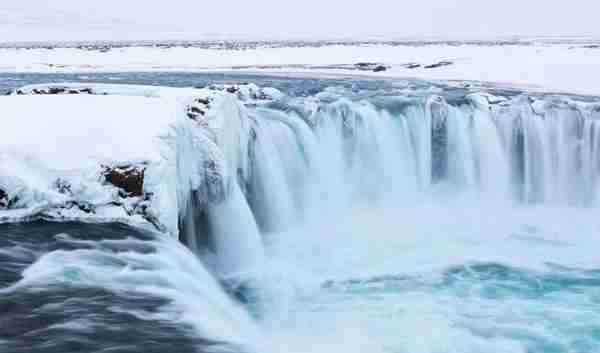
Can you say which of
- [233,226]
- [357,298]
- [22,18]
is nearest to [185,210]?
[233,226]

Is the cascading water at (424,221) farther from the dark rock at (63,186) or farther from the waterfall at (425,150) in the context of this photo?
the dark rock at (63,186)

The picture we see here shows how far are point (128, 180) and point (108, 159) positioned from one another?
0.37 m

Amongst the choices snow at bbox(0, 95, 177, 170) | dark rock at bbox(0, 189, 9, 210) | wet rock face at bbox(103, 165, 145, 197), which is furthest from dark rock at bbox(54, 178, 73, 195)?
dark rock at bbox(0, 189, 9, 210)

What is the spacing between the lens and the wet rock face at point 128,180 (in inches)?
275

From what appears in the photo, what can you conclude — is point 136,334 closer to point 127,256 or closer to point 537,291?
point 127,256

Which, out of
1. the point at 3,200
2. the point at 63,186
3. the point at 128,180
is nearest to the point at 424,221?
the point at 128,180

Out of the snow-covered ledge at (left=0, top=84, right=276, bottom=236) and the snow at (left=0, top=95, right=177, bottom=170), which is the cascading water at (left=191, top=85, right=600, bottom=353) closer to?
the snow-covered ledge at (left=0, top=84, right=276, bottom=236)

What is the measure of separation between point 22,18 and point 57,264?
159 m

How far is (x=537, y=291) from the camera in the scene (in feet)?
31.6

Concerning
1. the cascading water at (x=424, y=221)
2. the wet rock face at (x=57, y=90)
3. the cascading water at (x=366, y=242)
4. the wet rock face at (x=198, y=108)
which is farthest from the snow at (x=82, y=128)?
the cascading water at (x=424, y=221)

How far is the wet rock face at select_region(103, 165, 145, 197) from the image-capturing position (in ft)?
22.9

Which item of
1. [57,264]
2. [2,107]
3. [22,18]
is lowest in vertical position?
[57,264]

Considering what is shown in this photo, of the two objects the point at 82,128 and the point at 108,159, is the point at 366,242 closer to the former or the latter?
the point at 82,128

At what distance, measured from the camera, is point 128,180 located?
698cm
